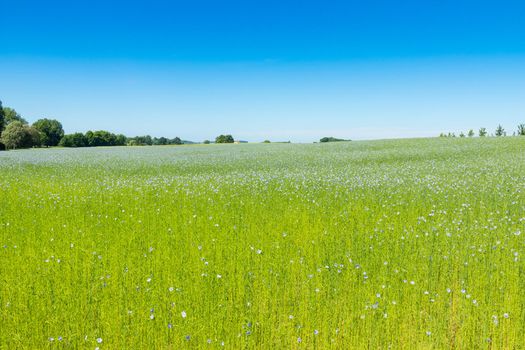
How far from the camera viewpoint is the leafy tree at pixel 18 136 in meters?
80.7

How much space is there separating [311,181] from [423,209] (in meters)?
5.62

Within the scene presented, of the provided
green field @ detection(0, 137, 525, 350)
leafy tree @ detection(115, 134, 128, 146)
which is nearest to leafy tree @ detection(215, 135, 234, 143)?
leafy tree @ detection(115, 134, 128, 146)

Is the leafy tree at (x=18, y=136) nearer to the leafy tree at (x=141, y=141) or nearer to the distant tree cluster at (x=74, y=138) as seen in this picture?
the distant tree cluster at (x=74, y=138)

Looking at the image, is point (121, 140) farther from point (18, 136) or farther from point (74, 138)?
point (18, 136)

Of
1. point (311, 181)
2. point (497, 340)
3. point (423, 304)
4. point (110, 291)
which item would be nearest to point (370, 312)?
point (423, 304)

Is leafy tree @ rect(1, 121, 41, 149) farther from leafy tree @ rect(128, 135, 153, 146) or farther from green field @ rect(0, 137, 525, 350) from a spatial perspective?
green field @ rect(0, 137, 525, 350)

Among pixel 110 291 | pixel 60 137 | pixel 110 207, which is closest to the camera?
pixel 110 291

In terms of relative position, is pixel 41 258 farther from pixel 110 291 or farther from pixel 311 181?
pixel 311 181

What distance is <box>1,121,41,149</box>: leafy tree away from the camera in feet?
265

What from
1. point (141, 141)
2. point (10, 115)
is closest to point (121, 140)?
point (141, 141)

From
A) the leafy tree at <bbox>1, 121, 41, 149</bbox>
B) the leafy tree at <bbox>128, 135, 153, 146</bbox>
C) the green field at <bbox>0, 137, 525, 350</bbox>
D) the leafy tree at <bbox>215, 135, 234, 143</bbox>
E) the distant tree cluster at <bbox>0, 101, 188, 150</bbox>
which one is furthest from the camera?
the leafy tree at <bbox>128, 135, 153, 146</bbox>

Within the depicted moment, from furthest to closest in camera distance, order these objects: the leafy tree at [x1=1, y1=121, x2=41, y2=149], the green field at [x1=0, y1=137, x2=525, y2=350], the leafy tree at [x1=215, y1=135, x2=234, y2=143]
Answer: the leafy tree at [x1=215, y1=135, x2=234, y2=143]
the leafy tree at [x1=1, y1=121, x2=41, y2=149]
the green field at [x1=0, y1=137, x2=525, y2=350]

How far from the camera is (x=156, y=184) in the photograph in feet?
46.6

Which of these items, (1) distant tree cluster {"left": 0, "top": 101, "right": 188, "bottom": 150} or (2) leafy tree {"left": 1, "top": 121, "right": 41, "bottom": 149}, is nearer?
(2) leafy tree {"left": 1, "top": 121, "right": 41, "bottom": 149}
